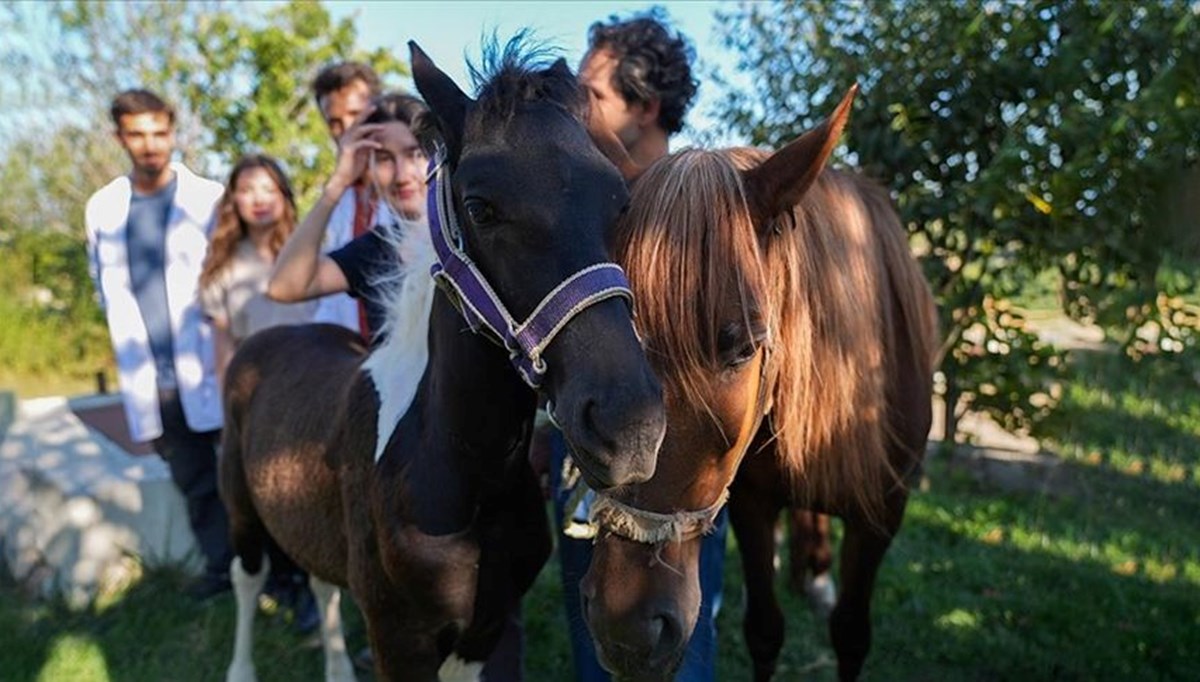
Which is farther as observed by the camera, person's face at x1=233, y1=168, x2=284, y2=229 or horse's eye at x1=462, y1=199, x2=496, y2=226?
person's face at x1=233, y1=168, x2=284, y2=229

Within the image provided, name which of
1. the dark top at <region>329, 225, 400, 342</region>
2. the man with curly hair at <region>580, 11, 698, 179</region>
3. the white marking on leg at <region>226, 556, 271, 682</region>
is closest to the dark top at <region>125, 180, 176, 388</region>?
the white marking on leg at <region>226, 556, 271, 682</region>

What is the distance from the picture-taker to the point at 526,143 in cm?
176

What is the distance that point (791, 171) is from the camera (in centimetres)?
201

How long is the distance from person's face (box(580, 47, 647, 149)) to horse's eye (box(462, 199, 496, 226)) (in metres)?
1.20

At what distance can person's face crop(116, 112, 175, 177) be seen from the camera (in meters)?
4.48

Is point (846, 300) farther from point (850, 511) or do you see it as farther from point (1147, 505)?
point (1147, 505)

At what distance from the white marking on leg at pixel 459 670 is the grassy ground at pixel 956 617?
1.32 metres

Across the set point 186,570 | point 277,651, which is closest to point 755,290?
point 277,651

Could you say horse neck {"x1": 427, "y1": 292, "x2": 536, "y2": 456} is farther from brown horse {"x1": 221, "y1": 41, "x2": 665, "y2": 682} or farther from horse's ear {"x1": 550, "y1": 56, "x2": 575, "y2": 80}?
horse's ear {"x1": 550, "y1": 56, "x2": 575, "y2": 80}

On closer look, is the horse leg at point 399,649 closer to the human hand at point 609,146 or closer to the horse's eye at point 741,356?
the horse's eye at point 741,356

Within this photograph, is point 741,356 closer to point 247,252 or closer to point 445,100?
point 445,100

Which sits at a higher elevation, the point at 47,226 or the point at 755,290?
the point at 755,290

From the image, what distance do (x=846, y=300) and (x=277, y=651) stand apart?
2.89 meters

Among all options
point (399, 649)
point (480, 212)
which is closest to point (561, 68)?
point (480, 212)
